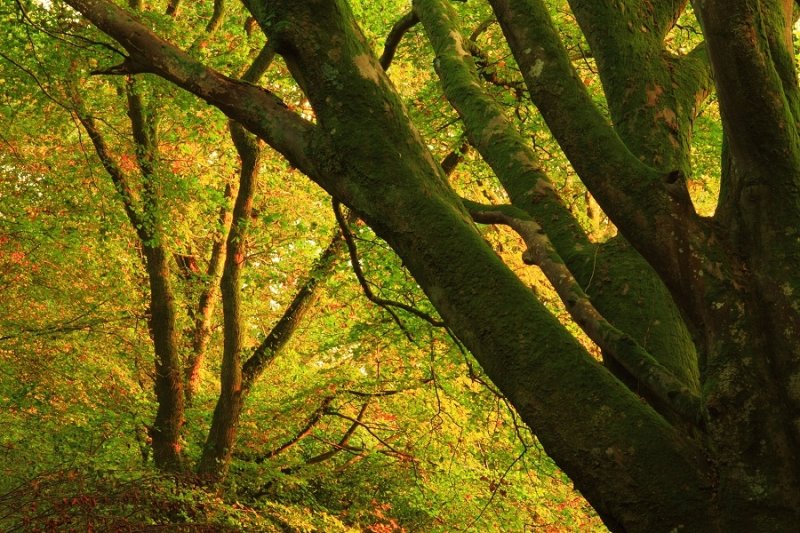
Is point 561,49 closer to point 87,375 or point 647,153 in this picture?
point 647,153

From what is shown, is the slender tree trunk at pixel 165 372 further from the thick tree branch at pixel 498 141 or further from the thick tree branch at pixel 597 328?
the thick tree branch at pixel 597 328

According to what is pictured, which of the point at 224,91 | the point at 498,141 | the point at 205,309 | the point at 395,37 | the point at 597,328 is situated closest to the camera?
the point at 597,328

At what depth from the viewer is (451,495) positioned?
10820 millimetres

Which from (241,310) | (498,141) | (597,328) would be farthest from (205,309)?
(597,328)

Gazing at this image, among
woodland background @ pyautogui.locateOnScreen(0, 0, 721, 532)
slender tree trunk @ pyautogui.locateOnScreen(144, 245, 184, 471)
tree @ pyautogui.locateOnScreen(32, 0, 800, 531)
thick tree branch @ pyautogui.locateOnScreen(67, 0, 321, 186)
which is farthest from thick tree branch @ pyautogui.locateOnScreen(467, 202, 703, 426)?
slender tree trunk @ pyautogui.locateOnScreen(144, 245, 184, 471)

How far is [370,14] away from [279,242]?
13.9 feet

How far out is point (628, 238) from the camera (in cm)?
274

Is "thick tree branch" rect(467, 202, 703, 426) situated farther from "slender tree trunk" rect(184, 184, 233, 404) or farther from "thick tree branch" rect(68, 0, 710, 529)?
"slender tree trunk" rect(184, 184, 233, 404)

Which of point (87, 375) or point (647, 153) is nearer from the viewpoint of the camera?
point (647, 153)

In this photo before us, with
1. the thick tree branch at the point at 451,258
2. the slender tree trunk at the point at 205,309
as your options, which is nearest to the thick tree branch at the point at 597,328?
the thick tree branch at the point at 451,258

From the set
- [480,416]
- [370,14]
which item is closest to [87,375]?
[480,416]

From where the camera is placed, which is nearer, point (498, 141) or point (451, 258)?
point (451, 258)

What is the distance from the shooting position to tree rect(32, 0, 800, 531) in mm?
2373

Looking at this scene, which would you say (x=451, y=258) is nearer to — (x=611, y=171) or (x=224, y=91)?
(x=611, y=171)
